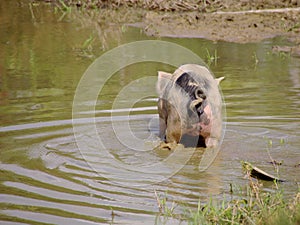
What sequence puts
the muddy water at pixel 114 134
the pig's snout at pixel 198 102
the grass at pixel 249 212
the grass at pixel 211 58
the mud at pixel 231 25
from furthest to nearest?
the mud at pixel 231 25 → the grass at pixel 211 58 → the pig's snout at pixel 198 102 → the muddy water at pixel 114 134 → the grass at pixel 249 212

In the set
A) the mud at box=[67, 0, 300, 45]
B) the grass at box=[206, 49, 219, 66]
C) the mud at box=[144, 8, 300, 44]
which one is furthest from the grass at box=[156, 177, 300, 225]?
the mud at box=[144, 8, 300, 44]

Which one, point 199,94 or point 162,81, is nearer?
point 199,94

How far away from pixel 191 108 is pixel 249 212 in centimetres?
220

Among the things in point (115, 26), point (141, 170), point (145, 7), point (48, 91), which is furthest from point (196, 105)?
A: point (145, 7)

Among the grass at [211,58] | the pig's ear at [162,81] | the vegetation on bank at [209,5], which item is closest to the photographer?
the pig's ear at [162,81]

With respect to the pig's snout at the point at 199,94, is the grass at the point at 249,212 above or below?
below

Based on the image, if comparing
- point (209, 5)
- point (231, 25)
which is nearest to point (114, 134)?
point (231, 25)

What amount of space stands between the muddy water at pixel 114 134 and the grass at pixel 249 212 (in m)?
0.13

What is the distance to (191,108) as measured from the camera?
6777 millimetres

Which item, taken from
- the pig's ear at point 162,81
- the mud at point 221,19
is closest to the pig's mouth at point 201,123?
the pig's ear at point 162,81

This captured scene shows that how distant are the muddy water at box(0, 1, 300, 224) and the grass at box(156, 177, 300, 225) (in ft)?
0.43

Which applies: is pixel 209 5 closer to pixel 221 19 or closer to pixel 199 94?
pixel 221 19

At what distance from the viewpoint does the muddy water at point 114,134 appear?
5.56 meters

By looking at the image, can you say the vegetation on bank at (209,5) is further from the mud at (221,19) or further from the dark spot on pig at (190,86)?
the dark spot on pig at (190,86)
